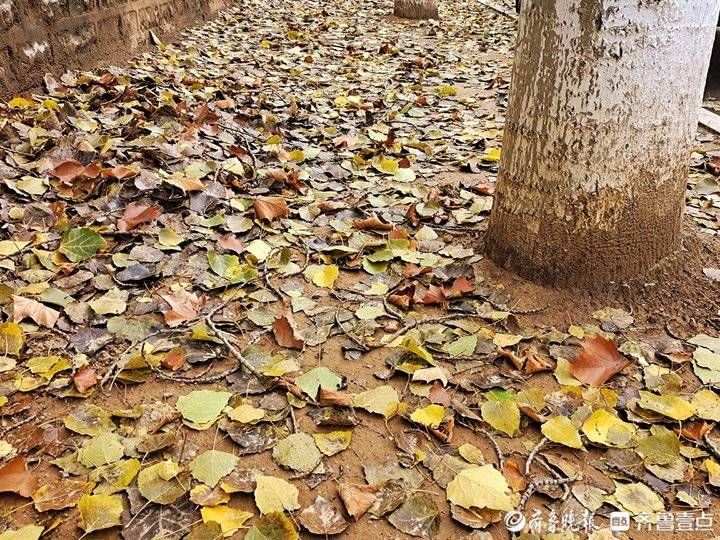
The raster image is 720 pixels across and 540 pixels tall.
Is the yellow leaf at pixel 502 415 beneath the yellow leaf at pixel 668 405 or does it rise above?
above

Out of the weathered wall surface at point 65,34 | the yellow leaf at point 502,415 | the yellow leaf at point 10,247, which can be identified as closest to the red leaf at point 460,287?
the yellow leaf at point 502,415

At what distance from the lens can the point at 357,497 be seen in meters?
1.38

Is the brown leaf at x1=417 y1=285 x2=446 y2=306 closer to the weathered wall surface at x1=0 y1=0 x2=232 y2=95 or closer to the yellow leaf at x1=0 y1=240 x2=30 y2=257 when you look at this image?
the yellow leaf at x1=0 y1=240 x2=30 y2=257

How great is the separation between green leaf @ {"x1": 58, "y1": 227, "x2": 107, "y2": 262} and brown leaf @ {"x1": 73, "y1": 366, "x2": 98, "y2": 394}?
0.64 meters

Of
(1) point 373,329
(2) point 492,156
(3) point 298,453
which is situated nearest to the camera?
(3) point 298,453

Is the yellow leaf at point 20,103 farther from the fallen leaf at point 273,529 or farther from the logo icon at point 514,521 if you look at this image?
the logo icon at point 514,521

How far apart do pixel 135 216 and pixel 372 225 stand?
0.94 metres

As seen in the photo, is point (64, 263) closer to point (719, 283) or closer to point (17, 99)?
point (17, 99)

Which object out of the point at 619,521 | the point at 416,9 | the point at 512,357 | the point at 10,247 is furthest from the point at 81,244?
the point at 416,9

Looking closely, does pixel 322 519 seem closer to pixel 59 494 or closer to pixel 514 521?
pixel 514 521

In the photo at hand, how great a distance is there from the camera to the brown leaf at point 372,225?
2.53m

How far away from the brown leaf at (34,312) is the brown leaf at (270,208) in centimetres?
91

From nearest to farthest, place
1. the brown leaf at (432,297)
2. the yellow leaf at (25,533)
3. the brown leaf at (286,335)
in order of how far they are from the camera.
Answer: the yellow leaf at (25,533) → the brown leaf at (286,335) → the brown leaf at (432,297)

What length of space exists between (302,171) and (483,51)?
406 centimetres
